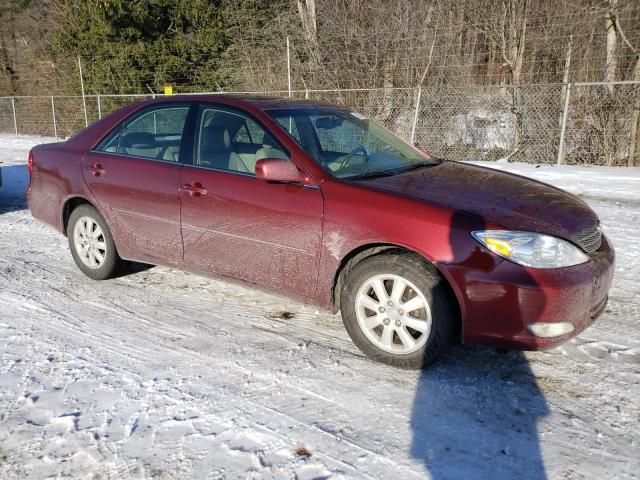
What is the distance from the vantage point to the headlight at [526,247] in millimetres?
3064

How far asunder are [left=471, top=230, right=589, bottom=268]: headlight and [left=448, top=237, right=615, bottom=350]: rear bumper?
0.05 meters

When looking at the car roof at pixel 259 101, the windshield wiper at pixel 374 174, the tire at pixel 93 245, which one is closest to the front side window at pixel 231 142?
the car roof at pixel 259 101

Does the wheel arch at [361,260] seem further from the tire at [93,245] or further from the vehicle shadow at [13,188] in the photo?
the vehicle shadow at [13,188]

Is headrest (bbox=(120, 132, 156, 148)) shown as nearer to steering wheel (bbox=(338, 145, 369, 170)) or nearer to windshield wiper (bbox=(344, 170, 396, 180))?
steering wheel (bbox=(338, 145, 369, 170))

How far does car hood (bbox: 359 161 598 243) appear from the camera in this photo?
3.22 meters

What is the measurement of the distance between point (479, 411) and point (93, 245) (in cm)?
360

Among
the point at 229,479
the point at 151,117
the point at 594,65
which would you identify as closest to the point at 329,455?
the point at 229,479

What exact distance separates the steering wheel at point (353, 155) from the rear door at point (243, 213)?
39cm

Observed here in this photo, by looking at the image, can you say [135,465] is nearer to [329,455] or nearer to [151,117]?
[329,455]

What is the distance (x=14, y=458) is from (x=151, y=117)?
118 inches

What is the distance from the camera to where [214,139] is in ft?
13.9

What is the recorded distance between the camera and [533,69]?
12.3 m

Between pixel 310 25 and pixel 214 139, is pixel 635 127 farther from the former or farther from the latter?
pixel 214 139

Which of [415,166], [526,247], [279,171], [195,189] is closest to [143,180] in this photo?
[195,189]
